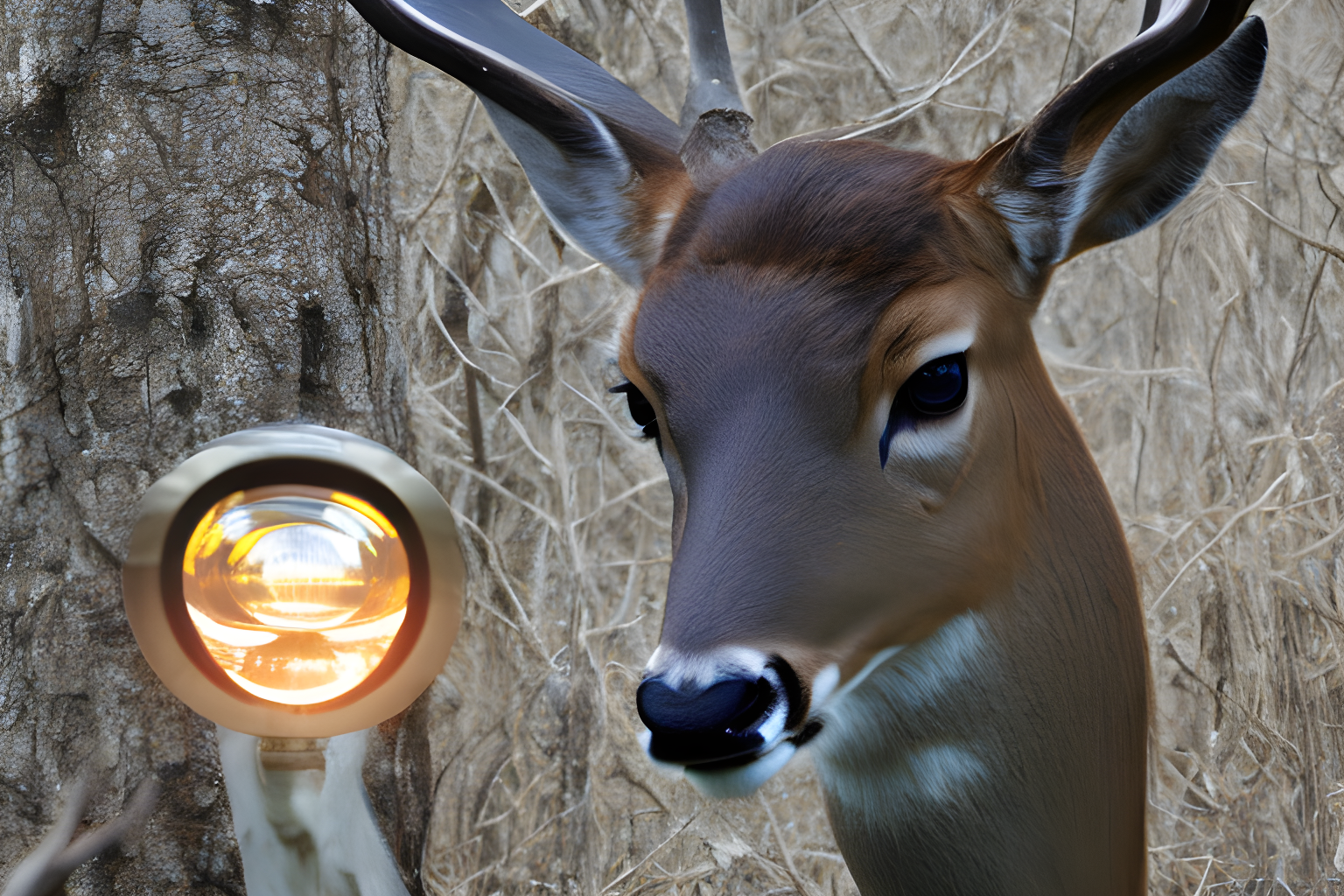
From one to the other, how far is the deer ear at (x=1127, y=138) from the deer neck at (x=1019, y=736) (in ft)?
0.91

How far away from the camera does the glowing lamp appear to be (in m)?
1.21

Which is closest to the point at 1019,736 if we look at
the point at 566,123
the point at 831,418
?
the point at 831,418

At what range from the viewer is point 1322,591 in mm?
3006

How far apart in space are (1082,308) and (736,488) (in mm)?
2999

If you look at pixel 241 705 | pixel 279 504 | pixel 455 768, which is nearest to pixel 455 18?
pixel 279 504

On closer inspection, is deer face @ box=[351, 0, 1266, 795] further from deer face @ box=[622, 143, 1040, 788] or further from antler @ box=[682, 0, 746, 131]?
antler @ box=[682, 0, 746, 131]

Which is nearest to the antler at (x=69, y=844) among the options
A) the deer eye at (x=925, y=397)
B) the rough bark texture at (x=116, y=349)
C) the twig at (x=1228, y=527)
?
the rough bark texture at (x=116, y=349)

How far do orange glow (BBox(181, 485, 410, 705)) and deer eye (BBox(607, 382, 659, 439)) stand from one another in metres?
0.46

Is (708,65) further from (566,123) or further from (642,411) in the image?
(642,411)

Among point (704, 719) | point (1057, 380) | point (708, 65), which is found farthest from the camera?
point (1057, 380)

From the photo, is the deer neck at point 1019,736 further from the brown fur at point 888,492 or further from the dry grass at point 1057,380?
the dry grass at point 1057,380

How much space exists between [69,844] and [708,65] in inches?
65.3

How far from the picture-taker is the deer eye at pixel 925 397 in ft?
4.39

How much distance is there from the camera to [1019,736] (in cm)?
139
